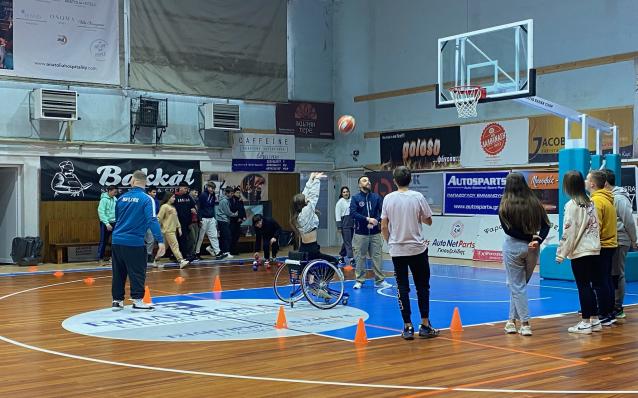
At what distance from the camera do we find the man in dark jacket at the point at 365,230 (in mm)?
12531

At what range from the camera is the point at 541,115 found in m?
18.5

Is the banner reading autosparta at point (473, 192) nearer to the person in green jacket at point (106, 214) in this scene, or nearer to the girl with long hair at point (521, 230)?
the person in green jacket at point (106, 214)

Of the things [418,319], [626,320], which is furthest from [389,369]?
[626,320]

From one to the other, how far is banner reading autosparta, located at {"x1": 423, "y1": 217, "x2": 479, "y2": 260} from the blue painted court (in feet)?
14.7

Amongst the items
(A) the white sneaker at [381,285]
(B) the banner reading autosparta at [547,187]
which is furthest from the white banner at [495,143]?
(A) the white sneaker at [381,285]

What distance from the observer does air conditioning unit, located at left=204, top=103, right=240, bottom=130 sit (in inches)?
846

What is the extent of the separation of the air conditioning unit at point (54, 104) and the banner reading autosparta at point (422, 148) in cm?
855

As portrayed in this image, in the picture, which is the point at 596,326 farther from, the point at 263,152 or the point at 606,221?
the point at 263,152

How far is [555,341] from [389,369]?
87.0 inches

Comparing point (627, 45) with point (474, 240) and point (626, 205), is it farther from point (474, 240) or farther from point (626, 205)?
point (626, 205)

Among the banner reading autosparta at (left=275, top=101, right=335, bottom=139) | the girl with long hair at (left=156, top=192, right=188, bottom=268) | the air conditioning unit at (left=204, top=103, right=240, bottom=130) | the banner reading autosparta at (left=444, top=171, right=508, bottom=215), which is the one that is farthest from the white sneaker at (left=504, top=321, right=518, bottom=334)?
the banner reading autosparta at (left=275, top=101, right=335, bottom=139)

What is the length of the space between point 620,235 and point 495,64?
15.5ft

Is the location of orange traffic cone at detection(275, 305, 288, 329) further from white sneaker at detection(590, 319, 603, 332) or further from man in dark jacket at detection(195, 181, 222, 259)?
man in dark jacket at detection(195, 181, 222, 259)

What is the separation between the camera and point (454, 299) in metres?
11.6
